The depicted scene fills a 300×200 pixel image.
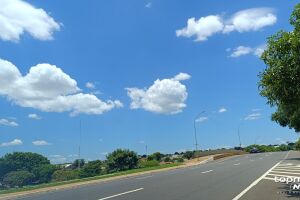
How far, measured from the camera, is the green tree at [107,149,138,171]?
54.2m

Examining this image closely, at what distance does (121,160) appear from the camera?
180 feet

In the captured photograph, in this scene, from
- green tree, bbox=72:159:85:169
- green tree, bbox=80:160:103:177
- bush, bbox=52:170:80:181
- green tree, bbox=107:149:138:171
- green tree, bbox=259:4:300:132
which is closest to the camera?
green tree, bbox=259:4:300:132

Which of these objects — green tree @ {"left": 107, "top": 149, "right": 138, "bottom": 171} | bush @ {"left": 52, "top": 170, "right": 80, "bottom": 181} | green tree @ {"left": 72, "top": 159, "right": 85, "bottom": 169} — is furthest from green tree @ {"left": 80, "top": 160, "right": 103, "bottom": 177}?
bush @ {"left": 52, "top": 170, "right": 80, "bottom": 181}

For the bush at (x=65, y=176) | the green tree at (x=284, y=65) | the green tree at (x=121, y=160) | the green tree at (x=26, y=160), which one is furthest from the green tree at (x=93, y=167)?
the green tree at (x=284, y=65)

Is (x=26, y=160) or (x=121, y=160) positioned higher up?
(x=26, y=160)

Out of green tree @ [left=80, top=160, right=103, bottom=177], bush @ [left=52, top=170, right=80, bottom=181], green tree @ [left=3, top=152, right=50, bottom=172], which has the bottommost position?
bush @ [left=52, top=170, right=80, bottom=181]

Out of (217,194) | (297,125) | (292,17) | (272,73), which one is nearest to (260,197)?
(217,194)

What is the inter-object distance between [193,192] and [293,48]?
6649 mm

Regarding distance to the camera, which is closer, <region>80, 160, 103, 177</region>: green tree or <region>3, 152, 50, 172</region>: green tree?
<region>80, 160, 103, 177</region>: green tree

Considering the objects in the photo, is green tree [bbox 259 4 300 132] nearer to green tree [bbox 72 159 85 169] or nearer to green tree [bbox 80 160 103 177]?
green tree [bbox 72 159 85 169]

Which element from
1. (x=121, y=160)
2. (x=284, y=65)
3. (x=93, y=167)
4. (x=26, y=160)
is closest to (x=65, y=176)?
(x=121, y=160)

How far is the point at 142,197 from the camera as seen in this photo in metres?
16.2

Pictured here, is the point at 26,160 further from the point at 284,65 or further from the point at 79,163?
the point at 284,65

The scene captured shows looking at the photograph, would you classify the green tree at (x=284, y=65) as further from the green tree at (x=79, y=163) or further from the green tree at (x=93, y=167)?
the green tree at (x=93, y=167)
